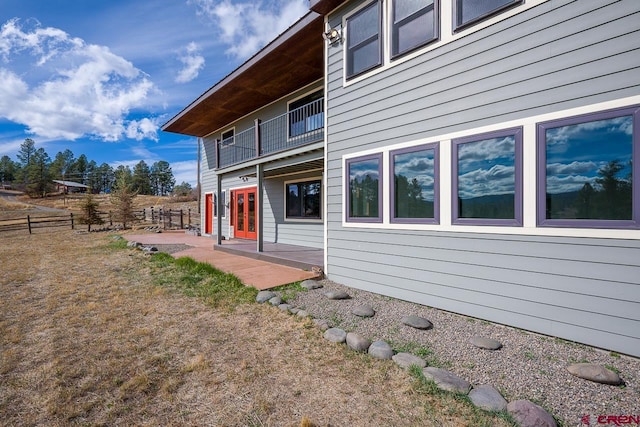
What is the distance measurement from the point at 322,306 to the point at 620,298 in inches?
132

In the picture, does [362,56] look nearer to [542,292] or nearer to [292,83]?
[292,83]

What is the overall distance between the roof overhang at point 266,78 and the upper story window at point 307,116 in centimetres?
44

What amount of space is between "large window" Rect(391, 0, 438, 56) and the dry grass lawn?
4481 millimetres

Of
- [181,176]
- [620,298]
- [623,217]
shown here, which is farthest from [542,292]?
[181,176]

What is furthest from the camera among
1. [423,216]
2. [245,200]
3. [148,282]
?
[245,200]

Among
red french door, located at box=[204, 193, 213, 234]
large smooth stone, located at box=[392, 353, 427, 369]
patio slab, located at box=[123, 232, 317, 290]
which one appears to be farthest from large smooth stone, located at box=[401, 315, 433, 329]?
red french door, located at box=[204, 193, 213, 234]

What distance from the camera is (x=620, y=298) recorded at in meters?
2.74

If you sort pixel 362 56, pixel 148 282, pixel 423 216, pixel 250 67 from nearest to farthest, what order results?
pixel 423 216 → pixel 362 56 → pixel 148 282 → pixel 250 67

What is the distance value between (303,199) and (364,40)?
16.3 feet

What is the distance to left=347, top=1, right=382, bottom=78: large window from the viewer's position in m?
4.89

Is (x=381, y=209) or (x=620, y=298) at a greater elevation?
(x=381, y=209)

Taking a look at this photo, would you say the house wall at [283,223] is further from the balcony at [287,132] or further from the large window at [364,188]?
the large window at [364,188]

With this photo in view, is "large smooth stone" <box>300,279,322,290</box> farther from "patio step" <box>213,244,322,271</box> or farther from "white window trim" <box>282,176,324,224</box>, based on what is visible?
"white window trim" <box>282,176,324,224</box>

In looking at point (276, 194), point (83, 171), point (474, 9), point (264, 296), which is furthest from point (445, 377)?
point (83, 171)
